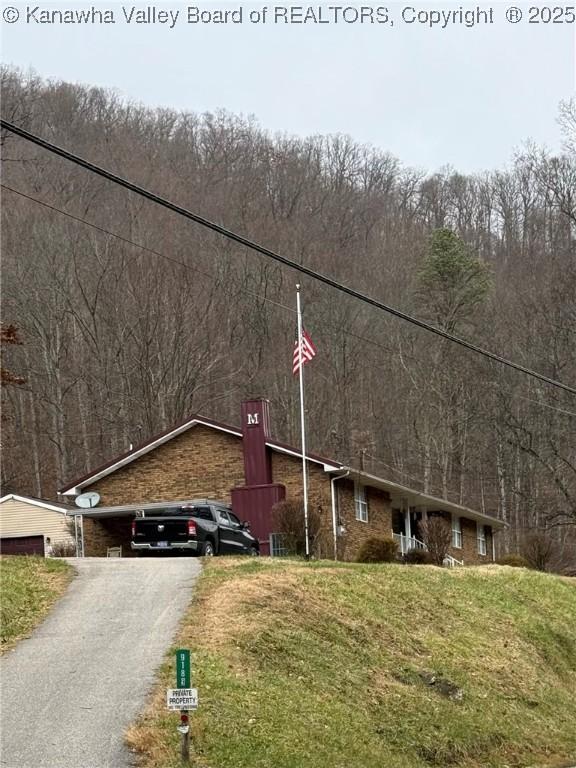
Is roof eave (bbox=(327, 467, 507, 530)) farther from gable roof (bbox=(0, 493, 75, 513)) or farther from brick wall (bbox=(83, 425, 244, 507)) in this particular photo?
gable roof (bbox=(0, 493, 75, 513))

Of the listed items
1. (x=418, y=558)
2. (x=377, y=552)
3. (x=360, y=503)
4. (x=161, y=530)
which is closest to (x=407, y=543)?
(x=360, y=503)

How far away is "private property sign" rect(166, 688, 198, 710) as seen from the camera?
1141 centimetres

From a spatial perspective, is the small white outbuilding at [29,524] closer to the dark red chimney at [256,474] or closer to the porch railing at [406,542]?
the dark red chimney at [256,474]

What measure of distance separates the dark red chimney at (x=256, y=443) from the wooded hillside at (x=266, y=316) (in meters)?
18.5

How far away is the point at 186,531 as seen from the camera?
2733cm

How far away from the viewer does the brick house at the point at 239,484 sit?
3438 centimetres

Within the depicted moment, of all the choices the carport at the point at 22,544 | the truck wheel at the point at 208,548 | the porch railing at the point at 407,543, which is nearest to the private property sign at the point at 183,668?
the truck wheel at the point at 208,548

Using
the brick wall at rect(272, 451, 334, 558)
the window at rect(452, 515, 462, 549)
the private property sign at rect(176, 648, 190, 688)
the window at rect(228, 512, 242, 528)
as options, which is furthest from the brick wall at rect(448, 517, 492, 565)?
the private property sign at rect(176, 648, 190, 688)

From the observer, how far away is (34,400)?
55.4 m

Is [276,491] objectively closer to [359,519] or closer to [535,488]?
[359,519]

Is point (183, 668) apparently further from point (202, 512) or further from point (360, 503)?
point (360, 503)

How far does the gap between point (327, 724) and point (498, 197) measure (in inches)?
2476

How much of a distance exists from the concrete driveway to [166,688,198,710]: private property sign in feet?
2.43

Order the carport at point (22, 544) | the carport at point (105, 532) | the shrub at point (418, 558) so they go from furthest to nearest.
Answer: the carport at point (22, 544) → the carport at point (105, 532) → the shrub at point (418, 558)
